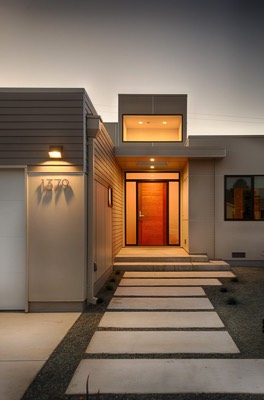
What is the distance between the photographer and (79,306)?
5.18 m

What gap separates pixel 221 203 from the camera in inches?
373

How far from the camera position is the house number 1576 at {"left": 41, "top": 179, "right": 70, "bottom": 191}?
5211 mm

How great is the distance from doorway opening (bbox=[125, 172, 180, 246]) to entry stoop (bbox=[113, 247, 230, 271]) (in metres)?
1.89

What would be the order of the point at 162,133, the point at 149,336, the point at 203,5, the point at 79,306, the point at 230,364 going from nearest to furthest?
the point at 230,364 → the point at 149,336 → the point at 79,306 → the point at 203,5 → the point at 162,133

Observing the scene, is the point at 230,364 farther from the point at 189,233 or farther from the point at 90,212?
the point at 189,233

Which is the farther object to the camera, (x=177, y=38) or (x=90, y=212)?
(x=177, y=38)

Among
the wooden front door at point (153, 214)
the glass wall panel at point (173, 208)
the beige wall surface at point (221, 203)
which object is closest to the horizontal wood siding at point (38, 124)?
the beige wall surface at point (221, 203)

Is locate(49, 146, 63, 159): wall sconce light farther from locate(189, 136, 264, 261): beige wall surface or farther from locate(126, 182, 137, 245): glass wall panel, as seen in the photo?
locate(126, 182, 137, 245): glass wall panel

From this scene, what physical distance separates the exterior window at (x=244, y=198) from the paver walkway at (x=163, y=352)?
416 cm

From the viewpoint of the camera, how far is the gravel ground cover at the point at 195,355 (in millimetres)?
2637

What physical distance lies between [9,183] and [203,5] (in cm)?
541

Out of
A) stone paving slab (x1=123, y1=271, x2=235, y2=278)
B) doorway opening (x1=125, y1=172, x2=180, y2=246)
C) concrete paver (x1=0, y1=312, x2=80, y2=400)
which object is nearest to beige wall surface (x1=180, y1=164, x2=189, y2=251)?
doorway opening (x1=125, y1=172, x2=180, y2=246)

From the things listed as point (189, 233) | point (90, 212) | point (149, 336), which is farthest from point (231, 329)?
point (189, 233)

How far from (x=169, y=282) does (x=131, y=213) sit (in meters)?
4.53
